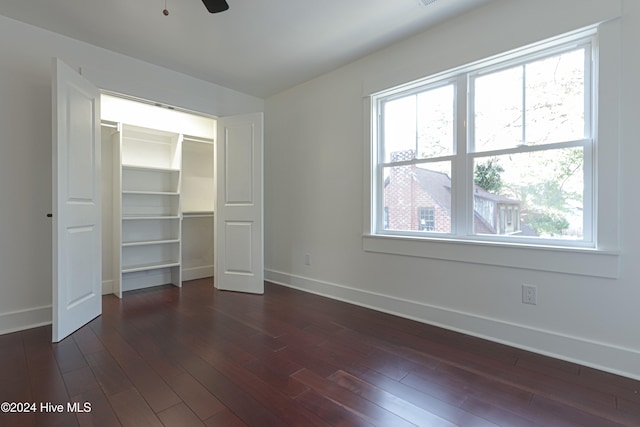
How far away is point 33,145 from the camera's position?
2641 mm

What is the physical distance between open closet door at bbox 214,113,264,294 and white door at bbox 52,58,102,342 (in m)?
1.30

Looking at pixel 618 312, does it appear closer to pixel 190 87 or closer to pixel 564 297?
pixel 564 297

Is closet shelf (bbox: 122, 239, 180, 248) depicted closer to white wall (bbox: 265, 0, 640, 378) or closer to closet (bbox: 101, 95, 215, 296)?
closet (bbox: 101, 95, 215, 296)

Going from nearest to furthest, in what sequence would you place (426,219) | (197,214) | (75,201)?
(75,201)
(426,219)
(197,214)

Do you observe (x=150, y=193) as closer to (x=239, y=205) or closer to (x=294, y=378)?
(x=239, y=205)

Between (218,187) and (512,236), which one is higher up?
(218,187)

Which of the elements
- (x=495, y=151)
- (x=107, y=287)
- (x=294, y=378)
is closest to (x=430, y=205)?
(x=495, y=151)

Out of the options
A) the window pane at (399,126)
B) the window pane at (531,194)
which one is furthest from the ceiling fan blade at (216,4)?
the window pane at (531,194)

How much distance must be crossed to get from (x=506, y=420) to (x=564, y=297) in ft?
3.50

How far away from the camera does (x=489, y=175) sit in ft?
8.05

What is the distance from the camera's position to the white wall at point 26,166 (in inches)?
98.9

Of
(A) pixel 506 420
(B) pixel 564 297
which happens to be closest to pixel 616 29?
(B) pixel 564 297

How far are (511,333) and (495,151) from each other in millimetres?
1411

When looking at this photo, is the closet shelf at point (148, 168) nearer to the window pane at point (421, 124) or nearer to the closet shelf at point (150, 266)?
the closet shelf at point (150, 266)
